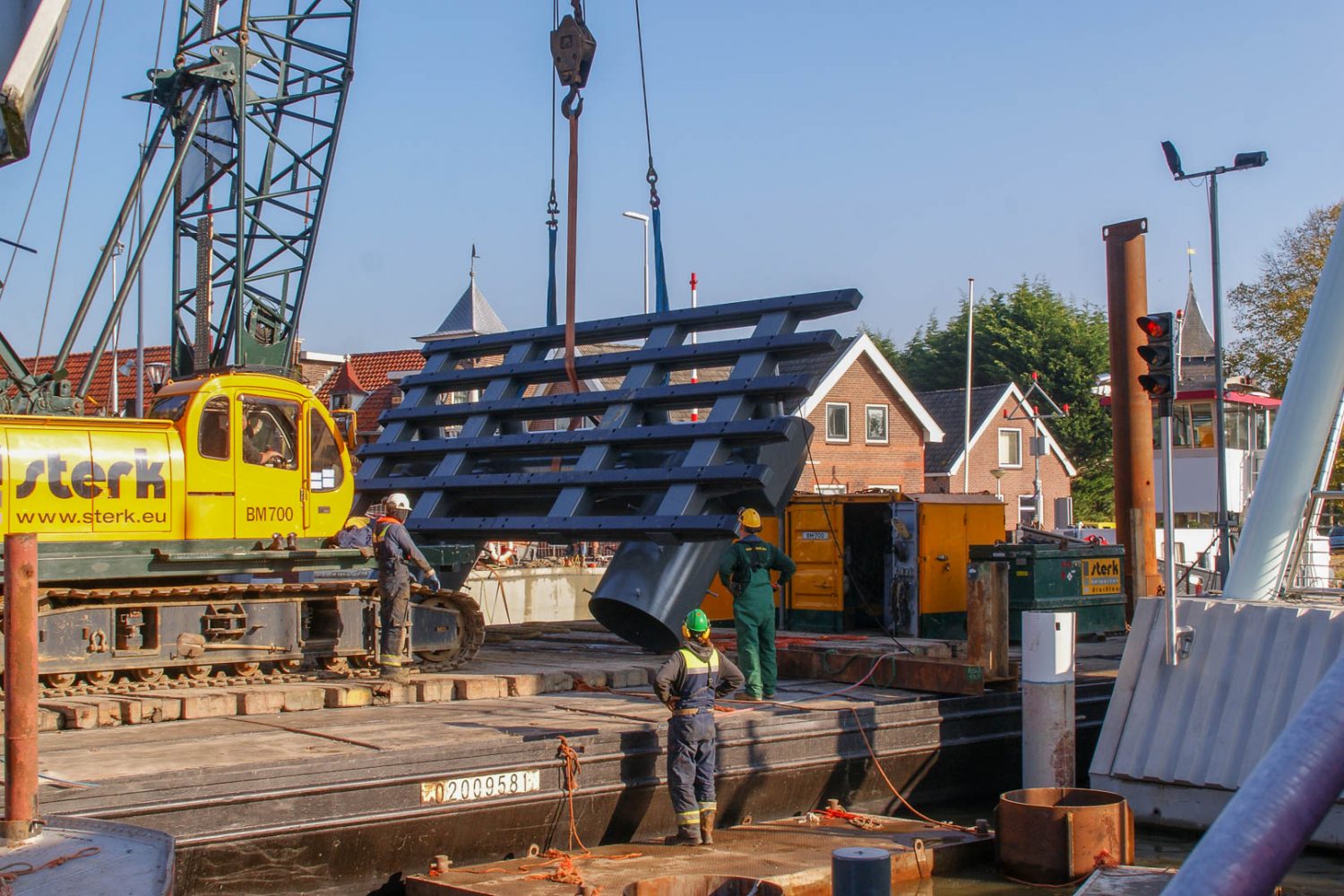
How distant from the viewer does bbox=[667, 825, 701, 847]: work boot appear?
902 centimetres

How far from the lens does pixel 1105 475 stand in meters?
59.6

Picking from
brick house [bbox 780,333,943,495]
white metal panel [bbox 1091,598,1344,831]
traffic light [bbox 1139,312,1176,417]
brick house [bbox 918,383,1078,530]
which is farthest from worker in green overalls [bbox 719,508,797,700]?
brick house [bbox 918,383,1078,530]

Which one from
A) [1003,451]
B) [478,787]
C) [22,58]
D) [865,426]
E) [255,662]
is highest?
[865,426]

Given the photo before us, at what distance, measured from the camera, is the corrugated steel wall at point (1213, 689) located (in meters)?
9.73

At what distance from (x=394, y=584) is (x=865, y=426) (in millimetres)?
31225

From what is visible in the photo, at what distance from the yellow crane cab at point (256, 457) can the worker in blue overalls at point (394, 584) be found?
687 millimetres

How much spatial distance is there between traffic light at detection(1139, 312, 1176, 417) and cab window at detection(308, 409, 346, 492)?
22.0ft

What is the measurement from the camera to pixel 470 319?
42.9m

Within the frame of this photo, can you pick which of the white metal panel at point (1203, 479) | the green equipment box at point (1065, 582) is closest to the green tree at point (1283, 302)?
the white metal panel at point (1203, 479)

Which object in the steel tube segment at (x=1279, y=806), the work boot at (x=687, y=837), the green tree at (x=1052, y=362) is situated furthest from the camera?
the green tree at (x=1052, y=362)

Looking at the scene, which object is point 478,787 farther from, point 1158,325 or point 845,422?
point 845,422

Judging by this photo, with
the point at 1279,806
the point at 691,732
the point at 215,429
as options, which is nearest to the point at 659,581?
the point at 691,732

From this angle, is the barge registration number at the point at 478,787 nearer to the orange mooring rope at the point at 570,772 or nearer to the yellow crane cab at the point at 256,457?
the orange mooring rope at the point at 570,772

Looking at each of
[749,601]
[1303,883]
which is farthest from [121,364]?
[1303,883]
